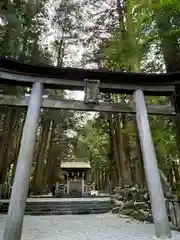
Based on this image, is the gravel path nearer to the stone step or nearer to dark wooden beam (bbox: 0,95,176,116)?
dark wooden beam (bbox: 0,95,176,116)

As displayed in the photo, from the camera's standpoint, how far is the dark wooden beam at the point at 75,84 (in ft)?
16.6

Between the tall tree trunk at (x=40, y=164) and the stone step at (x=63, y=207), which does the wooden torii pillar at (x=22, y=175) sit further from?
the tall tree trunk at (x=40, y=164)

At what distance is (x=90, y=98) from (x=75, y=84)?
1.75ft

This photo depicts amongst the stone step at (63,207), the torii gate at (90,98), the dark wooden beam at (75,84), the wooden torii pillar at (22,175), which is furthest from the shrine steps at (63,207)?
the dark wooden beam at (75,84)

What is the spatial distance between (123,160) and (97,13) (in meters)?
8.80

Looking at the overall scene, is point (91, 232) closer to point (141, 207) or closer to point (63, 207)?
point (141, 207)

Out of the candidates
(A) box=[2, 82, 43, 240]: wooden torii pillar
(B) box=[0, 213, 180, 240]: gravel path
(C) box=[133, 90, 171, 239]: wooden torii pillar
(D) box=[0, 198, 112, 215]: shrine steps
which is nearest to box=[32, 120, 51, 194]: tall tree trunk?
(D) box=[0, 198, 112, 215]: shrine steps

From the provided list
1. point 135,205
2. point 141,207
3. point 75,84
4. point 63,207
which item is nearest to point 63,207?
point 63,207

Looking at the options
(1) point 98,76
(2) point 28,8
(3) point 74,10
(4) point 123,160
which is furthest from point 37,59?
(4) point 123,160

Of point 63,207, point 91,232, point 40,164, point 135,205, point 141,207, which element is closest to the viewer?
point 91,232

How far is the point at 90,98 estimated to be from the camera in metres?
5.26

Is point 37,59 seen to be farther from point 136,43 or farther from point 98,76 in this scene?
point 98,76

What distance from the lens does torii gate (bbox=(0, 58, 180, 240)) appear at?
419 centimetres

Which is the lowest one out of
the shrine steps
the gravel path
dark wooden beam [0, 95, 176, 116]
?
the gravel path
